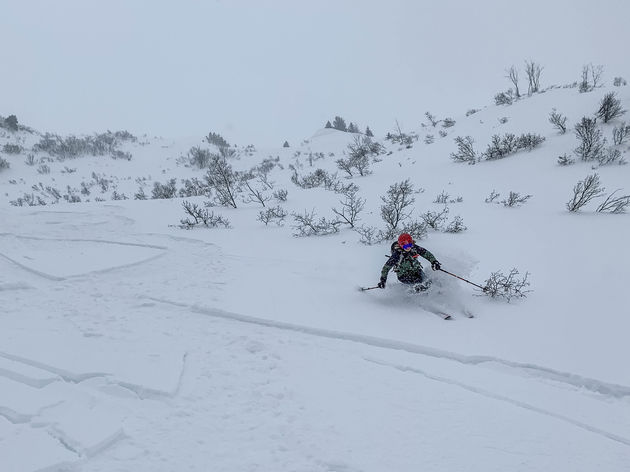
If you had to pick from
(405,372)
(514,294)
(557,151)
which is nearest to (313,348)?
(405,372)

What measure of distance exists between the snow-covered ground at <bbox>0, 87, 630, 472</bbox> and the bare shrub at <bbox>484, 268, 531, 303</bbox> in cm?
13

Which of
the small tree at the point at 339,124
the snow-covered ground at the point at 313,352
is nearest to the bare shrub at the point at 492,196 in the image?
the snow-covered ground at the point at 313,352

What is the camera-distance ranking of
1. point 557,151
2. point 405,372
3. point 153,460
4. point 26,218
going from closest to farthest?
1. point 153,460
2. point 405,372
3. point 26,218
4. point 557,151

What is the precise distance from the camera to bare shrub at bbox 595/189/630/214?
6484 millimetres

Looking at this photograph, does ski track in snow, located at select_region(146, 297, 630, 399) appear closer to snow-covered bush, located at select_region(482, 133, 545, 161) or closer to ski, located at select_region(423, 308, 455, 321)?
ski, located at select_region(423, 308, 455, 321)

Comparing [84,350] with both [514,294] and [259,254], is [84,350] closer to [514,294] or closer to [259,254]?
[259,254]

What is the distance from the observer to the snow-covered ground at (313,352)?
2.71 m

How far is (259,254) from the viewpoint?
6992 millimetres

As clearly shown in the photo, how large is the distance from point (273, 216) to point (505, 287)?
578 cm

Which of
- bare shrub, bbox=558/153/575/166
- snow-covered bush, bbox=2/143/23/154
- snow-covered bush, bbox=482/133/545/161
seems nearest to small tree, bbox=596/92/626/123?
snow-covered bush, bbox=482/133/545/161

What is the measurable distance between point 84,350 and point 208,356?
54.3 inches

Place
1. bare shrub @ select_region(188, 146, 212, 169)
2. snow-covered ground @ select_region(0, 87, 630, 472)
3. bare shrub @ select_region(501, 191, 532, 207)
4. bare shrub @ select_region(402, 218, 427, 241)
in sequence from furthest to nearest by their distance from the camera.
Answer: bare shrub @ select_region(188, 146, 212, 169), bare shrub @ select_region(501, 191, 532, 207), bare shrub @ select_region(402, 218, 427, 241), snow-covered ground @ select_region(0, 87, 630, 472)

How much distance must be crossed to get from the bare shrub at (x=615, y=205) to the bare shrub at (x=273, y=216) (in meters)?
6.72

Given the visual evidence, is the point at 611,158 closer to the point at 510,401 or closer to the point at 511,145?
the point at 511,145
